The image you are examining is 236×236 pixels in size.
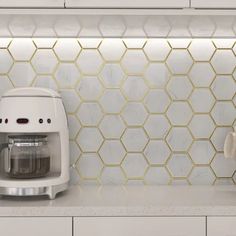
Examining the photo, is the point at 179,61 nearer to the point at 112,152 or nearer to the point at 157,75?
the point at 157,75

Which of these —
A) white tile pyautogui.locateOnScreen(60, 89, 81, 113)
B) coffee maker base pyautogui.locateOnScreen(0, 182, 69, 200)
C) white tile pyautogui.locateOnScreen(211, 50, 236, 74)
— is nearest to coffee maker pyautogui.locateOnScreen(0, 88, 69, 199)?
coffee maker base pyautogui.locateOnScreen(0, 182, 69, 200)

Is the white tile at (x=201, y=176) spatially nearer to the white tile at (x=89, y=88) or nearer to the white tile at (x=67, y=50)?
the white tile at (x=89, y=88)

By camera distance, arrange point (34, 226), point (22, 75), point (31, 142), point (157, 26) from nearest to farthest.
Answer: point (34, 226), point (31, 142), point (157, 26), point (22, 75)

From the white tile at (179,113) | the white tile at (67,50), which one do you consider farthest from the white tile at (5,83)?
the white tile at (179,113)

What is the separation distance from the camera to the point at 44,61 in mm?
1819

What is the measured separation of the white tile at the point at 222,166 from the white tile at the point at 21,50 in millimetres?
894

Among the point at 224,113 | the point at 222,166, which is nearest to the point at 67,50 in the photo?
the point at 224,113

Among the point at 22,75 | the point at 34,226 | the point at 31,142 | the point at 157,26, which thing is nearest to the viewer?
the point at 34,226

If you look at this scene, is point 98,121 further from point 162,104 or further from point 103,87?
point 162,104

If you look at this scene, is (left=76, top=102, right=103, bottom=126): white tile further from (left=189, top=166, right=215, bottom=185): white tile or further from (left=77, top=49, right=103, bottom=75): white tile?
(left=189, top=166, right=215, bottom=185): white tile

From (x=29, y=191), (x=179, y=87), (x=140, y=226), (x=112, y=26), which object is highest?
(x=112, y=26)

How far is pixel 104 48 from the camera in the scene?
1828 mm

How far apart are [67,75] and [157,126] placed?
17.1 inches

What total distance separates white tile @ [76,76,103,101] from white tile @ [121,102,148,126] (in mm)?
132
